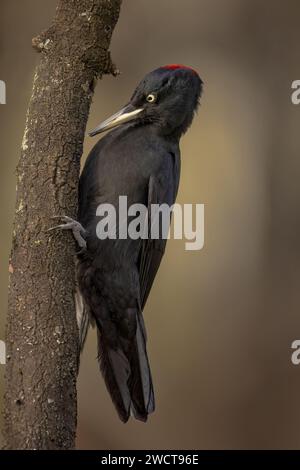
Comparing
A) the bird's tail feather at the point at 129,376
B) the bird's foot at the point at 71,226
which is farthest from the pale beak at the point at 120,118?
the bird's tail feather at the point at 129,376

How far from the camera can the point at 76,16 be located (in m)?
3.31

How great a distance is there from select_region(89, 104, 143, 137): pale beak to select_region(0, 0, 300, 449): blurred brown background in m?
2.73

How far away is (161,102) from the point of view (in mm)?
4008

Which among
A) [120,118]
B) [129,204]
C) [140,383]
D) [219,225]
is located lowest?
[140,383]

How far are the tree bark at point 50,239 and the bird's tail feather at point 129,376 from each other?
0.87 metres

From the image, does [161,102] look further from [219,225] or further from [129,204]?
[219,225]

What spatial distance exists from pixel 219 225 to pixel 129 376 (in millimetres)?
2978

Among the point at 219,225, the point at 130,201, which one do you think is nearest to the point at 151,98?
the point at 130,201

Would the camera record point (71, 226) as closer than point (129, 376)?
Yes

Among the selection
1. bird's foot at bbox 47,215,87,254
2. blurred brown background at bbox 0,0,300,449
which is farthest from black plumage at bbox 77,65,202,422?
blurred brown background at bbox 0,0,300,449

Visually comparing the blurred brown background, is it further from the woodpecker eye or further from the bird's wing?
the woodpecker eye

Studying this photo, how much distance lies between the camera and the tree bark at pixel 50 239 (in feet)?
9.98

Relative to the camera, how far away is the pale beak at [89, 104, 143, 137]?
12.9ft
